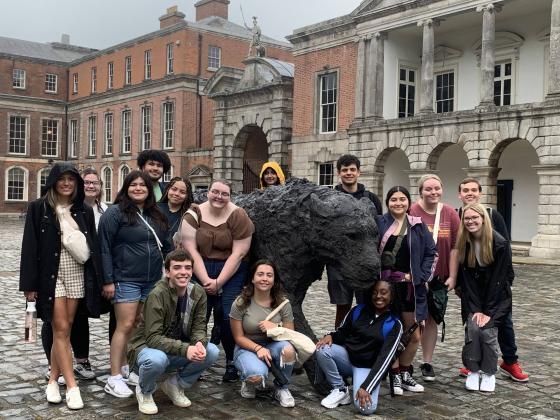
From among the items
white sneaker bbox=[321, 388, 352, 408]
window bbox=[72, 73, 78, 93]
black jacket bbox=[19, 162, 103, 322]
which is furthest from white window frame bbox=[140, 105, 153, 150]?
white sneaker bbox=[321, 388, 352, 408]

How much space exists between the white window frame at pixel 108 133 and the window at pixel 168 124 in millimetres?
5985

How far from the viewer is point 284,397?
16.3 ft

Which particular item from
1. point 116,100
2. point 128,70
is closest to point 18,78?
point 116,100

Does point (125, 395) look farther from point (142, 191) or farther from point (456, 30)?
point (456, 30)

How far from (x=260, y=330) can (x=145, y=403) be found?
107cm

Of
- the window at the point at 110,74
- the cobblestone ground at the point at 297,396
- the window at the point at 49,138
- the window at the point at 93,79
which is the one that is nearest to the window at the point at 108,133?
the window at the point at 110,74

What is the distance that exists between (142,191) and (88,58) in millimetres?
40303

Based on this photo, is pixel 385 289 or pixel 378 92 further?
pixel 378 92

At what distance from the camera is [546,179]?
18.3 metres

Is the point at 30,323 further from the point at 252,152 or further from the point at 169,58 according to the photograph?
the point at 169,58

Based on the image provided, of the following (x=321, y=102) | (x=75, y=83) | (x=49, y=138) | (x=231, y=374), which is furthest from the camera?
(x=49, y=138)

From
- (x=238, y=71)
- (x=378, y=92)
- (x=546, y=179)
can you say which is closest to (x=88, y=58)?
(x=238, y=71)

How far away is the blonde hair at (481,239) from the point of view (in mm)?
5500

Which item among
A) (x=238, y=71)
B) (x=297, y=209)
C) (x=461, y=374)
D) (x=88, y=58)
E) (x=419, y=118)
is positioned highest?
(x=88, y=58)
